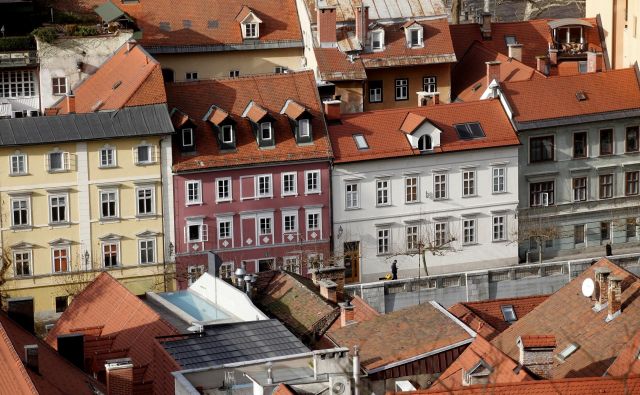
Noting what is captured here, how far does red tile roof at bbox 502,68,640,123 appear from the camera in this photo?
87750 millimetres

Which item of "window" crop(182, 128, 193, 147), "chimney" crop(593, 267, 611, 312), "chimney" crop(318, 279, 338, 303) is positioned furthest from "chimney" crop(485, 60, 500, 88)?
"chimney" crop(593, 267, 611, 312)

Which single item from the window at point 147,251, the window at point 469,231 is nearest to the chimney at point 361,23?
the window at point 469,231

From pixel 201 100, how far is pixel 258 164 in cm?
363

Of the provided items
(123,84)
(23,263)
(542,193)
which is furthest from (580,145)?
(23,263)

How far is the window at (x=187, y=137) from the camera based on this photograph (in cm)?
8256

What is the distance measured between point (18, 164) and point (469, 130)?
773 inches

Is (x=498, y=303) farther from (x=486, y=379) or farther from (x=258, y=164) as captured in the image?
(x=258, y=164)

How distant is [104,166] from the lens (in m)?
81.8

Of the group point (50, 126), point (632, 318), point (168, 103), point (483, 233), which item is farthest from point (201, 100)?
point (632, 318)

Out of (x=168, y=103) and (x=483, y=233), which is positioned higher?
(x=168, y=103)

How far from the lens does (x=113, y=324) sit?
203ft

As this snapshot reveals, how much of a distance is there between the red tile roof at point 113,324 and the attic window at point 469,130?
987 inches

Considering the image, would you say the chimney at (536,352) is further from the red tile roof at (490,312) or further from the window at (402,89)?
the window at (402,89)

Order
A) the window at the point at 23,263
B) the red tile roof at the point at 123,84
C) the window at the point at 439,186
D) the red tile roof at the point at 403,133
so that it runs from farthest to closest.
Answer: the window at the point at 439,186, the red tile roof at the point at 403,133, the red tile roof at the point at 123,84, the window at the point at 23,263
